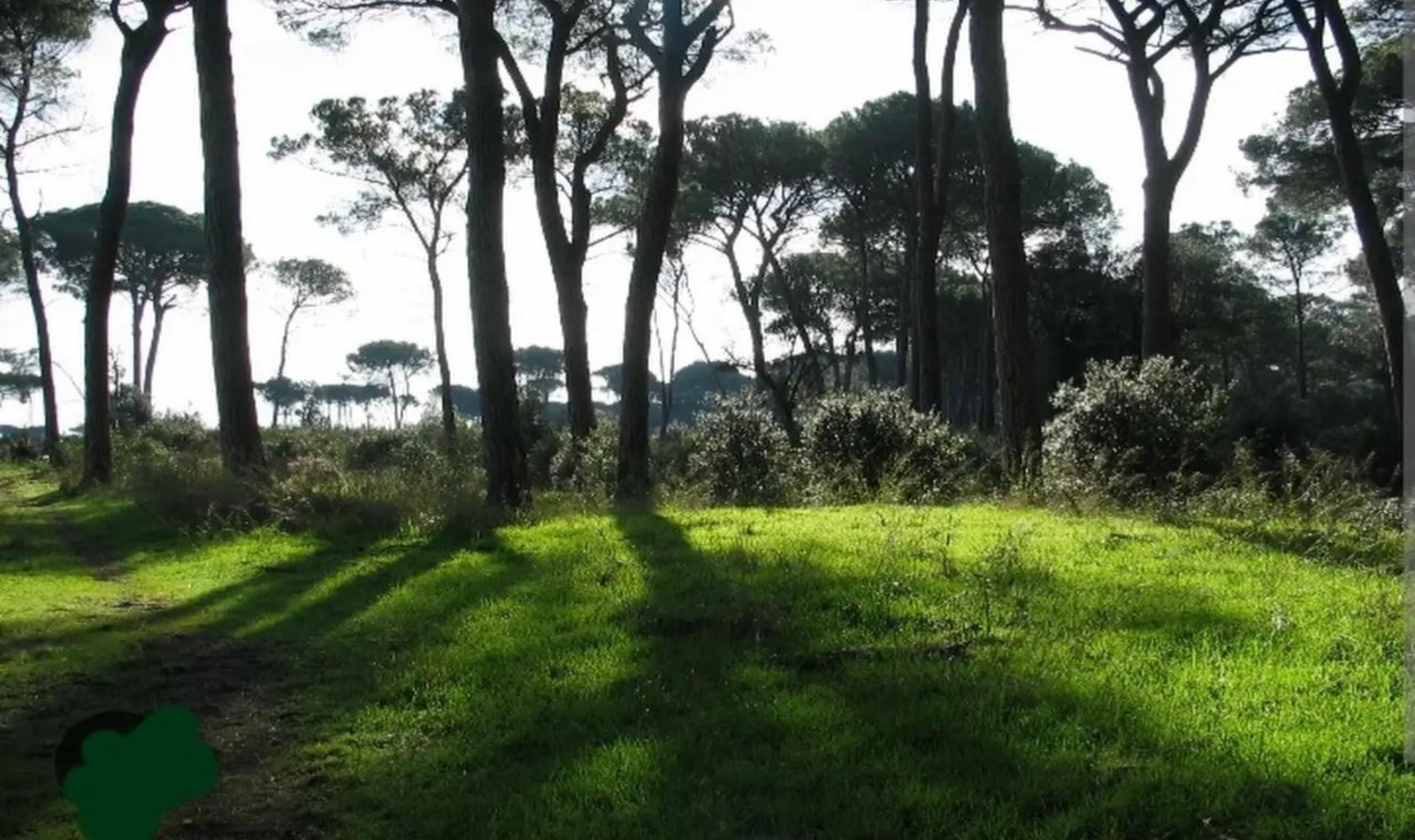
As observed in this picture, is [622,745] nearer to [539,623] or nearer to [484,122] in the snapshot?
[539,623]

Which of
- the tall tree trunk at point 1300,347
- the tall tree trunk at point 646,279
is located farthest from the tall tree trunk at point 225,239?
the tall tree trunk at point 1300,347

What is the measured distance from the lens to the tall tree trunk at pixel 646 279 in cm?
1345

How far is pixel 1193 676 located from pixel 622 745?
2.04m

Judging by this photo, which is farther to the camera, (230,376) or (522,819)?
(230,376)

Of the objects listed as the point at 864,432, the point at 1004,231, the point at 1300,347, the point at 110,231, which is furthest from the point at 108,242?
the point at 1300,347

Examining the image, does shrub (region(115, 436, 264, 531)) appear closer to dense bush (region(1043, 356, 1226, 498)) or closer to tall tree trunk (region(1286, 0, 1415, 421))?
dense bush (region(1043, 356, 1226, 498))

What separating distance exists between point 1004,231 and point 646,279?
428 centimetres

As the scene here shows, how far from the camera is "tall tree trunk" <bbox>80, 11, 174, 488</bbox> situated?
1834cm

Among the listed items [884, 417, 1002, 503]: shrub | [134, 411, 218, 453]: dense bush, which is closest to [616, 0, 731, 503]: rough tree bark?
[884, 417, 1002, 503]: shrub

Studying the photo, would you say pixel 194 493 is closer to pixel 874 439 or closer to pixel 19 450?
pixel 874 439

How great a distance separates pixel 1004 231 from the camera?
12.4 m

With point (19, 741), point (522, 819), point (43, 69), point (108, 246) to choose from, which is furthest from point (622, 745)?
point (43, 69)

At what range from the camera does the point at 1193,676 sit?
3961 mm

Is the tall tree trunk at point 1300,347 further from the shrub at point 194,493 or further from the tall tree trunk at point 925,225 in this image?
the shrub at point 194,493
